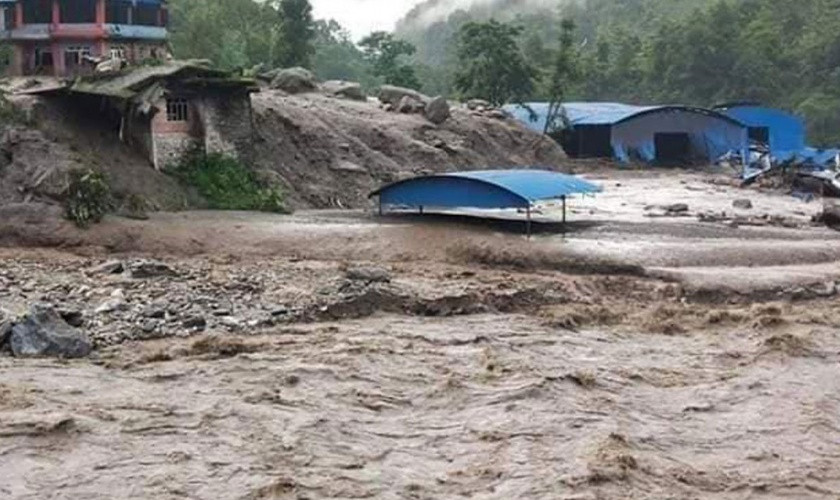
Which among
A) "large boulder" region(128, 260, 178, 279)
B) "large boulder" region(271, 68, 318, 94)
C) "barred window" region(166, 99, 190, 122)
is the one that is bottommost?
"large boulder" region(128, 260, 178, 279)

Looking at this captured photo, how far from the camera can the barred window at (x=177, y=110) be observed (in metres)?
29.5

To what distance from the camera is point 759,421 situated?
15.2 metres

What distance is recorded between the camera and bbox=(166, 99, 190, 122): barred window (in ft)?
96.8

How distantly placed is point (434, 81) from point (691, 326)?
5393 centimetres

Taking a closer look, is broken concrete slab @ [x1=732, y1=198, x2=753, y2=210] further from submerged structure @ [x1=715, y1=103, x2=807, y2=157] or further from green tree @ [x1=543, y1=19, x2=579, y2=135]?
submerged structure @ [x1=715, y1=103, x2=807, y2=157]

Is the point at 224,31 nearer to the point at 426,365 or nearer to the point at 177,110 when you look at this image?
the point at 177,110

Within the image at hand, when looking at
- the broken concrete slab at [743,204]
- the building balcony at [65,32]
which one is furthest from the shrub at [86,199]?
the broken concrete slab at [743,204]

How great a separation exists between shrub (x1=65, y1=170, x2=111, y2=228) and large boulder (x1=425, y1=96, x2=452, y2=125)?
14.3m

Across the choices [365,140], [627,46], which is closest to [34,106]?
[365,140]

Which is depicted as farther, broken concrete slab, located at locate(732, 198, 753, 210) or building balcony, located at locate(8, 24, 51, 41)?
building balcony, located at locate(8, 24, 51, 41)

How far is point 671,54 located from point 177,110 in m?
37.0

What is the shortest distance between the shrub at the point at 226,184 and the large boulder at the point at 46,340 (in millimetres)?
11991

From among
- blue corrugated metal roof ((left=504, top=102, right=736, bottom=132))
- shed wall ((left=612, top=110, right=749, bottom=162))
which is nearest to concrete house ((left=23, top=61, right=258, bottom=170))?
blue corrugated metal roof ((left=504, top=102, right=736, bottom=132))

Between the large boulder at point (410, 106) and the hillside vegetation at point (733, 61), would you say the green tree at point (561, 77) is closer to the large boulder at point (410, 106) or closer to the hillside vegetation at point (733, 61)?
the hillside vegetation at point (733, 61)
